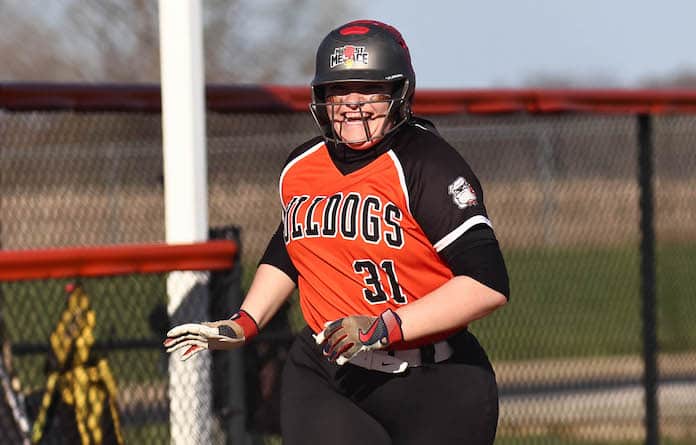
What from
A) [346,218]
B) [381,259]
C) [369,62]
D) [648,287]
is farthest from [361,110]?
[648,287]

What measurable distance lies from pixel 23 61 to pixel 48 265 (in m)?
14.0

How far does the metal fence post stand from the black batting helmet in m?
3.15

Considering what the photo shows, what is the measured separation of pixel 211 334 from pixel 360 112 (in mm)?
710

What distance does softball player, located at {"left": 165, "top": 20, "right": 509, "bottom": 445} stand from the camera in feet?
11.1

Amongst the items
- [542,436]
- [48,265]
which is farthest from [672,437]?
[48,265]

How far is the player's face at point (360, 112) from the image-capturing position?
11.7ft

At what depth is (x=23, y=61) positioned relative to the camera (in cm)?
1770

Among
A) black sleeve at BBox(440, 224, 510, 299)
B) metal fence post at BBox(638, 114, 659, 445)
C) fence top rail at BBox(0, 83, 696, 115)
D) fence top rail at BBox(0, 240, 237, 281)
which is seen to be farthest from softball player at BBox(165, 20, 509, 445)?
metal fence post at BBox(638, 114, 659, 445)

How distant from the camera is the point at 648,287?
6535 millimetres

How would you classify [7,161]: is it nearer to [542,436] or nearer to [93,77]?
[93,77]

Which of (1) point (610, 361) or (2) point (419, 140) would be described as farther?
(1) point (610, 361)

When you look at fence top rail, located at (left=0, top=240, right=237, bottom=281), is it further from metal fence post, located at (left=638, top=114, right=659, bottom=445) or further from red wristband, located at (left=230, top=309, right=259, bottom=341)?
metal fence post, located at (left=638, top=114, right=659, bottom=445)

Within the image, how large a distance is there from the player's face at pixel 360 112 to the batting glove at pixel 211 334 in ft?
1.90

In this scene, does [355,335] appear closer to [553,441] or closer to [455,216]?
[455,216]
